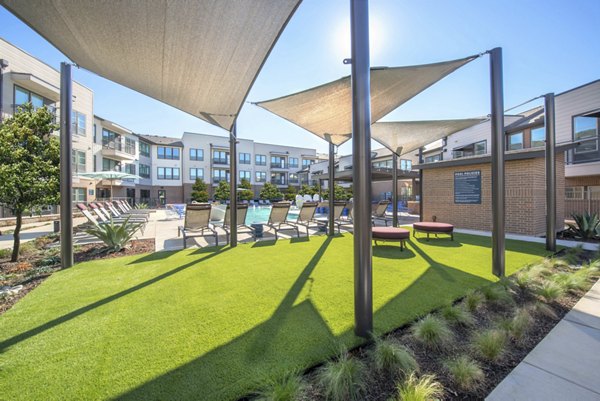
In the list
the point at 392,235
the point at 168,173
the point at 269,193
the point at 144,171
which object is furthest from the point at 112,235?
the point at 168,173

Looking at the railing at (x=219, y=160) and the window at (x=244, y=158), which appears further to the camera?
the window at (x=244, y=158)

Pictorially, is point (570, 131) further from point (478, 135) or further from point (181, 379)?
point (181, 379)

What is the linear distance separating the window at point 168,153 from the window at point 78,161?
17970 millimetres

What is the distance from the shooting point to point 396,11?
15.1ft

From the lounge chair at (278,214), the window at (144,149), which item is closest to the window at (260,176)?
the window at (144,149)

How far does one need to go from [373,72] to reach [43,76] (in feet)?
72.5

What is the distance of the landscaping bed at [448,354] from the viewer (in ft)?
6.13

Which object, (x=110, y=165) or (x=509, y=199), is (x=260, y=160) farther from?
(x=509, y=199)

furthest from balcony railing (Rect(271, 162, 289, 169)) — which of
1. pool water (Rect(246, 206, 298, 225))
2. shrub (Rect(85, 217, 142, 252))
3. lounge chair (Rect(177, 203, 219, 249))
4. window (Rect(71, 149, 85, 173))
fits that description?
shrub (Rect(85, 217, 142, 252))

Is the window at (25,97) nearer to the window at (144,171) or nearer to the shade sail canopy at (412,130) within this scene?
the shade sail canopy at (412,130)

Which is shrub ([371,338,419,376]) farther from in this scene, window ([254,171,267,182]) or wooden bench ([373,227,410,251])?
window ([254,171,267,182])

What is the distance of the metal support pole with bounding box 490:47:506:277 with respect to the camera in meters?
4.46

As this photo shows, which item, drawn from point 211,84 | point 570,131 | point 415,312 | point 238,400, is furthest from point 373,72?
point 570,131

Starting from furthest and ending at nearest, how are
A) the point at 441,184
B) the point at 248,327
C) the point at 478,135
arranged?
the point at 478,135, the point at 441,184, the point at 248,327
